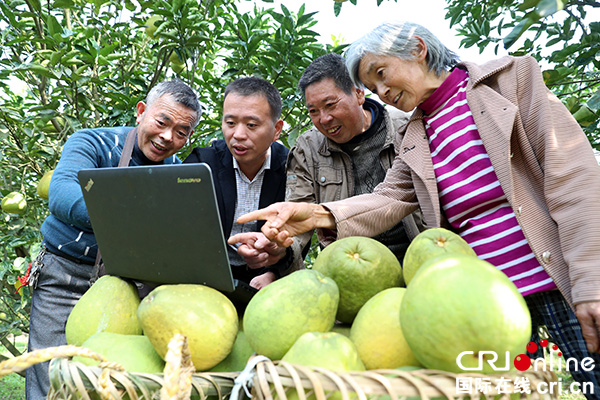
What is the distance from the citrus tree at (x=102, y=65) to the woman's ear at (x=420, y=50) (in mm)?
1500

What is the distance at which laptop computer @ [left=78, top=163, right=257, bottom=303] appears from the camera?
3.54 feet

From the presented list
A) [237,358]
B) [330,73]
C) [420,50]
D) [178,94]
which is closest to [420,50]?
[420,50]

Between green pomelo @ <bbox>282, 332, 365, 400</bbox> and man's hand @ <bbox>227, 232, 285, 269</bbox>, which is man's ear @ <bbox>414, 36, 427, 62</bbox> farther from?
green pomelo @ <bbox>282, 332, 365, 400</bbox>

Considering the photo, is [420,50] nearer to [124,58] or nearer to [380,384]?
[380,384]

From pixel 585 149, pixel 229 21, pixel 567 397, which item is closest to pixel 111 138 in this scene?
pixel 229 21

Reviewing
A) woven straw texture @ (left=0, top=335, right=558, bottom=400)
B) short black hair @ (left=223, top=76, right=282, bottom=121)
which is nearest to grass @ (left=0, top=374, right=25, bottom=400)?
short black hair @ (left=223, top=76, right=282, bottom=121)

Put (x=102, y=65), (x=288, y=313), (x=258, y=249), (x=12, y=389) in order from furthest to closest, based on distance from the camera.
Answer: (x=12, y=389) → (x=102, y=65) → (x=258, y=249) → (x=288, y=313)

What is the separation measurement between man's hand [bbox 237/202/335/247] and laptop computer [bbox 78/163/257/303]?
0.88 feet

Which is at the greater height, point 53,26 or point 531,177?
point 53,26

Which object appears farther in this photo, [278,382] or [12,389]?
[12,389]

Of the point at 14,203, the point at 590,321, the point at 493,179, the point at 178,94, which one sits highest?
the point at 178,94

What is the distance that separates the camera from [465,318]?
31.3 inches

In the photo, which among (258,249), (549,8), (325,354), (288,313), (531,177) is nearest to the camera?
(549,8)

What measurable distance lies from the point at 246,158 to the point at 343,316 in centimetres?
150
